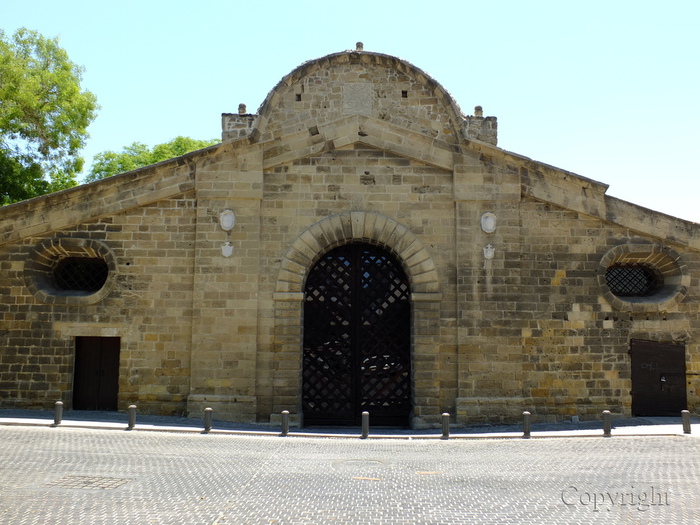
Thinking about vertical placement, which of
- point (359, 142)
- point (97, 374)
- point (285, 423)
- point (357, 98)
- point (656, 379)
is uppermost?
point (357, 98)

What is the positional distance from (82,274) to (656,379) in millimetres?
14136

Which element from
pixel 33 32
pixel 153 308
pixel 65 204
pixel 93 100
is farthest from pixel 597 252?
pixel 33 32

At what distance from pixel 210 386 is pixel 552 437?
747cm

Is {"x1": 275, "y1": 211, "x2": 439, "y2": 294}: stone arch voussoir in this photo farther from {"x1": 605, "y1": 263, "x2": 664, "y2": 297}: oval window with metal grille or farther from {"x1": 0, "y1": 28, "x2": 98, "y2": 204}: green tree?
{"x1": 0, "y1": 28, "x2": 98, "y2": 204}: green tree

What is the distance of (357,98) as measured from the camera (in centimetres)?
1664

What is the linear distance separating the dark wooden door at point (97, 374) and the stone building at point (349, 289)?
0.11 feet

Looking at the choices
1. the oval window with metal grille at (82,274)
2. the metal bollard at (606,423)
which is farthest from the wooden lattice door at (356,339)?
the oval window with metal grille at (82,274)

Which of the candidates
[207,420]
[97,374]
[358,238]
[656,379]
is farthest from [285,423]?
→ [656,379]

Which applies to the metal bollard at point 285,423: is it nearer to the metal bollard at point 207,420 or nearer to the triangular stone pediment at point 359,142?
the metal bollard at point 207,420

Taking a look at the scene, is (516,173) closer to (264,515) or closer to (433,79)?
(433,79)

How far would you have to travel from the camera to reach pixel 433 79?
53.0ft

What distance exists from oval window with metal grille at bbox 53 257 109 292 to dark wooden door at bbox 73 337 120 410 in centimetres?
148

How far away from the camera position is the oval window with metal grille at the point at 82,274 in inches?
634
